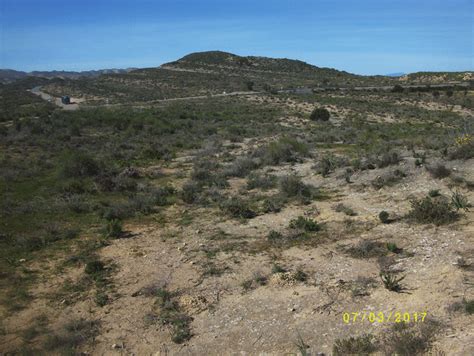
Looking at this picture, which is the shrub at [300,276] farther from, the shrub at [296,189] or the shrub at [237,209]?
the shrub at [296,189]

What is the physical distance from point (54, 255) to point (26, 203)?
17.3 ft

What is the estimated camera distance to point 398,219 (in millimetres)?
11531

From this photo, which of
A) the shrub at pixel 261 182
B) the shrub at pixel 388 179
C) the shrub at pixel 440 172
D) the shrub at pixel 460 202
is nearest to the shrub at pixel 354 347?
the shrub at pixel 460 202

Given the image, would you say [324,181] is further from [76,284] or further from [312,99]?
[312,99]

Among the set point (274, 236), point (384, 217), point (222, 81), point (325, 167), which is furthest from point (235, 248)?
point (222, 81)

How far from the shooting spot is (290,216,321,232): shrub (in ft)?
38.9

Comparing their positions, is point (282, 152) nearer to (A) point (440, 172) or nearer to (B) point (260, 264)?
(A) point (440, 172)

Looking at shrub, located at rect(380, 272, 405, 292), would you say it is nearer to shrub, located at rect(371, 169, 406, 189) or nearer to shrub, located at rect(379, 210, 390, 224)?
shrub, located at rect(379, 210, 390, 224)

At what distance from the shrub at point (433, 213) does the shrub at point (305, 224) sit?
8.57ft

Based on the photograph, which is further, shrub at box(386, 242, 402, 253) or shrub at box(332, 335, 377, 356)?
shrub at box(386, 242, 402, 253)

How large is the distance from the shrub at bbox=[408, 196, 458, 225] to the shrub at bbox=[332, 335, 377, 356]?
5348 mm

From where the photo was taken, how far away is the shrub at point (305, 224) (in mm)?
11852
